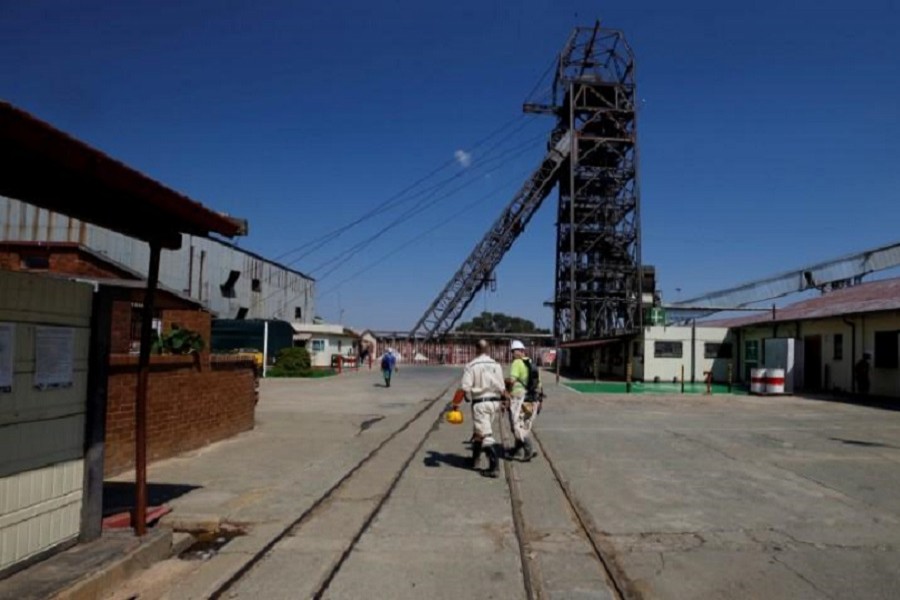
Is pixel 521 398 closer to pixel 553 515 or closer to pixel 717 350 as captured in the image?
pixel 553 515

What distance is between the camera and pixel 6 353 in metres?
4.57

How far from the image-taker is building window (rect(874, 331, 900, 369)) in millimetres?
23734

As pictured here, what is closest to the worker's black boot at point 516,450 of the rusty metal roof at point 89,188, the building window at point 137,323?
the rusty metal roof at point 89,188

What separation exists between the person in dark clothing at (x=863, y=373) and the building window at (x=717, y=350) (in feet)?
38.8

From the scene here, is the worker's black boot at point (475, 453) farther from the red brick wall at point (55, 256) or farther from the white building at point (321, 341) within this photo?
the white building at point (321, 341)

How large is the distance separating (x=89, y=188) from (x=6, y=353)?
1218 mm

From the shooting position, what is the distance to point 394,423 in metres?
16.0

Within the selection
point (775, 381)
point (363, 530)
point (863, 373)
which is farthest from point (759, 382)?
point (363, 530)

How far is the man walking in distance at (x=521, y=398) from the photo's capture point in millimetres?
10492

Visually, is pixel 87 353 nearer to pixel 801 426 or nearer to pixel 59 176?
pixel 59 176

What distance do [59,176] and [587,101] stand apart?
1865 inches

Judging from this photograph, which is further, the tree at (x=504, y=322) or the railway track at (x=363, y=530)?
the tree at (x=504, y=322)

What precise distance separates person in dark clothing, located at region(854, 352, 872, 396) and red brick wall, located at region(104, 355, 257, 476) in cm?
2131

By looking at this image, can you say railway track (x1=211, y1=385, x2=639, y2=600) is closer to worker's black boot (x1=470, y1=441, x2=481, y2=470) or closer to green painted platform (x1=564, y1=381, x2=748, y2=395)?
worker's black boot (x1=470, y1=441, x2=481, y2=470)
